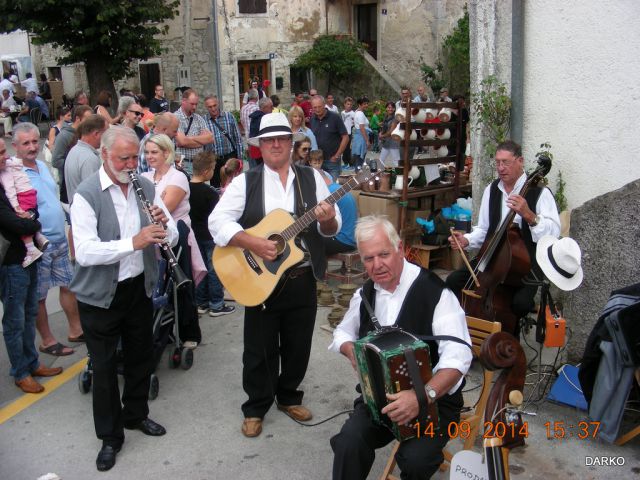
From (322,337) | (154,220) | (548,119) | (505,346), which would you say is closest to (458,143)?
(548,119)

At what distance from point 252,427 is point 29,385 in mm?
1882

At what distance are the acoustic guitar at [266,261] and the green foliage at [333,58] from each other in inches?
805

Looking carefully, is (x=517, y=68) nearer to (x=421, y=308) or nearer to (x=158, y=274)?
(x=421, y=308)

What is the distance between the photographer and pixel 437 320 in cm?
311

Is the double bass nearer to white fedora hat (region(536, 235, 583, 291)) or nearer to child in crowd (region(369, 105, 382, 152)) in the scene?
white fedora hat (region(536, 235, 583, 291))

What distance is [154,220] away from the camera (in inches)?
152

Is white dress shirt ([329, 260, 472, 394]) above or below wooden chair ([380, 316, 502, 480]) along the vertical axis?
above

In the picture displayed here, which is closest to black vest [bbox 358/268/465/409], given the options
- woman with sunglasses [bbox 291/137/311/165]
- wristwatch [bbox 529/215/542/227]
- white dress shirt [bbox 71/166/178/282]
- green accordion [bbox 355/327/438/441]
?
green accordion [bbox 355/327/438/441]

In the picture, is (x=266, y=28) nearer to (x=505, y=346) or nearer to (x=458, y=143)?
(x=458, y=143)

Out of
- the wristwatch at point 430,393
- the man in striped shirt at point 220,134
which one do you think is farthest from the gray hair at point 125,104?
the wristwatch at point 430,393

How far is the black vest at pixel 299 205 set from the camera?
4.17 m

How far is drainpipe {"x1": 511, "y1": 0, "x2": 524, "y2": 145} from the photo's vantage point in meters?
5.66

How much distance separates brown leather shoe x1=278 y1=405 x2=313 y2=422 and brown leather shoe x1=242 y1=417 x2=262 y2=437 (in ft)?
0.83

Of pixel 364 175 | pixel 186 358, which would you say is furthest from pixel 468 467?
pixel 186 358
